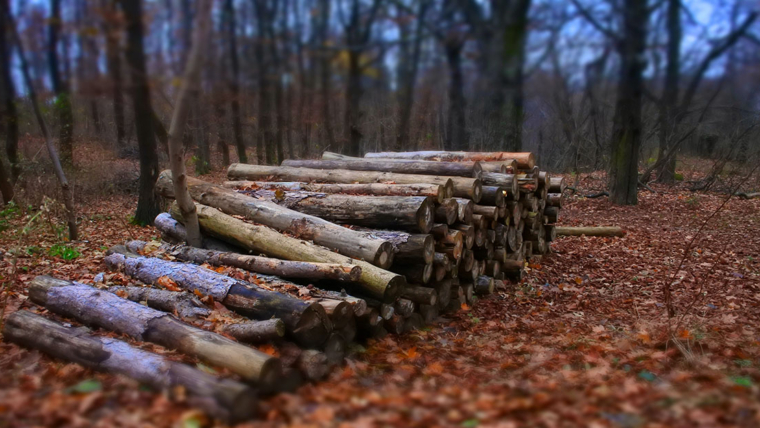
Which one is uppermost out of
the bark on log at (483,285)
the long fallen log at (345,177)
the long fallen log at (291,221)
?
the long fallen log at (345,177)

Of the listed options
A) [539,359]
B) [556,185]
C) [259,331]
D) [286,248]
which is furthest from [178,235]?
[556,185]

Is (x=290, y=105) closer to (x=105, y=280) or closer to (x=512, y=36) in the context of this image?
(x=512, y=36)

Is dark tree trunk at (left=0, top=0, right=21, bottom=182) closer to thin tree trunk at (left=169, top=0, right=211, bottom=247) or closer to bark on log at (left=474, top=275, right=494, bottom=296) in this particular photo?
thin tree trunk at (left=169, top=0, right=211, bottom=247)

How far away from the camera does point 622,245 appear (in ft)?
30.0

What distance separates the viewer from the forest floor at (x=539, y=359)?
2.45m

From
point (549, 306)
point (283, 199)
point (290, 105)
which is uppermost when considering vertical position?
point (290, 105)

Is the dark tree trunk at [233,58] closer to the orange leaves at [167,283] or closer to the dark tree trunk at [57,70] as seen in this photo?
the dark tree trunk at [57,70]

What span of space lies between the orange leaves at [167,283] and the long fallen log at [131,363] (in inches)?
34.0

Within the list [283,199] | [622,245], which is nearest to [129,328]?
[283,199]

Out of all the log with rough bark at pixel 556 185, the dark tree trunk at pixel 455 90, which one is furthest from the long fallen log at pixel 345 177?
the log with rough bark at pixel 556 185

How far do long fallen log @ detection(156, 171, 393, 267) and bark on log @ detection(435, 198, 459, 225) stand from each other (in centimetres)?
101

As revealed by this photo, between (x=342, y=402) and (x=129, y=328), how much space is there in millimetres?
2174

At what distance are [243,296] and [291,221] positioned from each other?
144 centimetres

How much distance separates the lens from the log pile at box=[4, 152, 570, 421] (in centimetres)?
371
